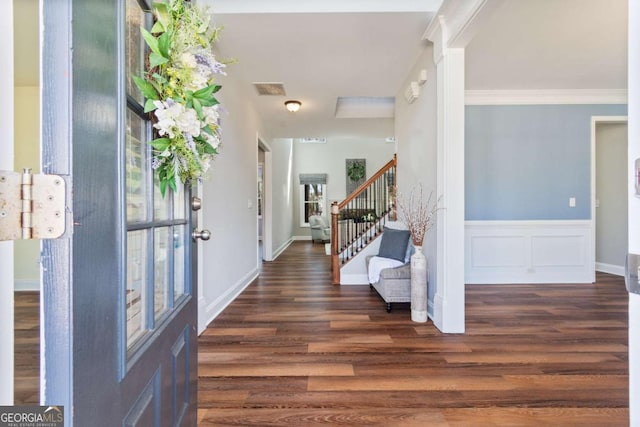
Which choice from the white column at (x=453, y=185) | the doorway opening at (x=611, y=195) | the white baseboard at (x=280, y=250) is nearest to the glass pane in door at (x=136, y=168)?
the white column at (x=453, y=185)

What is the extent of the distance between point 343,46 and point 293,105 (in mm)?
1629

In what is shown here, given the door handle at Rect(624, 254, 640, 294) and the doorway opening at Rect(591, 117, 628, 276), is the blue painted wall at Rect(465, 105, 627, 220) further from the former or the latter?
the door handle at Rect(624, 254, 640, 294)

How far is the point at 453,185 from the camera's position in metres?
2.59

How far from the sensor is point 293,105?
4.53 m

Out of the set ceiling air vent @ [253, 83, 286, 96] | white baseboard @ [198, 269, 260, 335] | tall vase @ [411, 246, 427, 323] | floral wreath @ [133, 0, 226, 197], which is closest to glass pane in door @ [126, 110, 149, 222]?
floral wreath @ [133, 0, 226, 197]

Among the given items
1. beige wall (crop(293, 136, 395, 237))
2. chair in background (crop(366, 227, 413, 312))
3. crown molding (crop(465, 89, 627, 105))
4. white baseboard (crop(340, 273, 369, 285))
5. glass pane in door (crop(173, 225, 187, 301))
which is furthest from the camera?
beige wall (crop(293, 136, 395, 237))

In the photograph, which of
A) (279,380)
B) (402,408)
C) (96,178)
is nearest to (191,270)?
(96,178)

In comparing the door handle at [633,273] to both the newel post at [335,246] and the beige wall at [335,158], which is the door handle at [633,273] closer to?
the newel post at [335,246]

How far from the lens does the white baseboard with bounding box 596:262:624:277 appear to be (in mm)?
4699

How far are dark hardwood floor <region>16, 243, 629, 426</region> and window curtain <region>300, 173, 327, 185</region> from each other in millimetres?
7395

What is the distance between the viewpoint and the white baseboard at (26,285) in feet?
1.58

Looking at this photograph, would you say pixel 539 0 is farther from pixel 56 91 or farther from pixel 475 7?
pixel 56 91

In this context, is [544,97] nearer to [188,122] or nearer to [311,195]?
[188,122]

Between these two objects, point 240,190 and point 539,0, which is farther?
point 240,190
